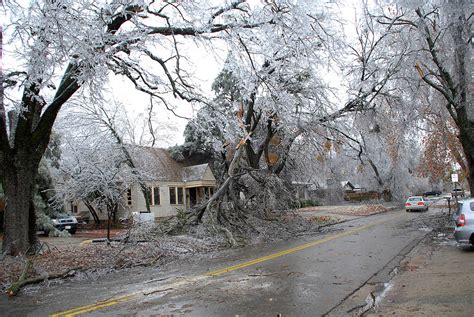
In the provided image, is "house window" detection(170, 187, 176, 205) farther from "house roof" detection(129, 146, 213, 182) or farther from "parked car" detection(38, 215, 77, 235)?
"parked car" detection(38, 215, 77, 235)

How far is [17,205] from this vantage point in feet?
40.1

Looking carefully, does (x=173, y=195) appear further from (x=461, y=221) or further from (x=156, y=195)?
(x=461, y=221)

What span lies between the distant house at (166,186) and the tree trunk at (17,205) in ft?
73.1

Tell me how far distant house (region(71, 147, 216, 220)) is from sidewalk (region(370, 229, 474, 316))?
26.7 meters

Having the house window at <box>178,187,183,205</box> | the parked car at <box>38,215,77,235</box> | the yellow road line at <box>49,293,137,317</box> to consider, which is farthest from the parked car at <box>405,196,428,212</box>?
the yellow road line at <box>49,293,137,317</box>

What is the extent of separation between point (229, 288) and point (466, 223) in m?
7.65

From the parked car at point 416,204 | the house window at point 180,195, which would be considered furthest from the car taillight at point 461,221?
the house window at point 180,195

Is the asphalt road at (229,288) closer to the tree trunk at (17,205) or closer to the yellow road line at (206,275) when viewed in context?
the yellow road line at (206,275)

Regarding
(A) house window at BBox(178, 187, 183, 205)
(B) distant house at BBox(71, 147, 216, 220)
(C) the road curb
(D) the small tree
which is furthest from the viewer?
(A) house window at BBox(178, 187, 183, 205)

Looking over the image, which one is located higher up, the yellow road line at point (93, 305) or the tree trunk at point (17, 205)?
the tree trunk at point (17, 205)

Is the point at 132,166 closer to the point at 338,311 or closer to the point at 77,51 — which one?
the point at 77,51

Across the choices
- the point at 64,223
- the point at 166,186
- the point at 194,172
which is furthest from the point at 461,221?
the point at 194,172

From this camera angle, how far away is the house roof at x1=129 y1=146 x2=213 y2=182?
124ft

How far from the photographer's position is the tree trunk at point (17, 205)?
1208cm
